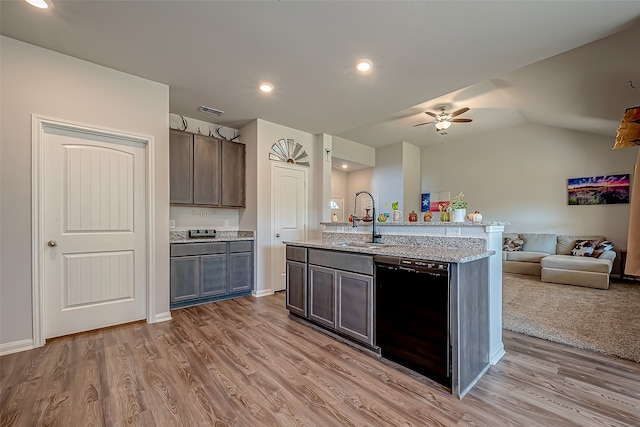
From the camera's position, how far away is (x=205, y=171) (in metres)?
4.09

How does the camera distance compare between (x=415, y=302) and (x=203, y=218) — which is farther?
(x=203, y=218)

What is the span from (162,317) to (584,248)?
737 cm

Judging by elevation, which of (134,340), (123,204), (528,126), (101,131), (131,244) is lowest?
(134,340)

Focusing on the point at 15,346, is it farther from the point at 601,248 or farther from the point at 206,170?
the point at 601,248

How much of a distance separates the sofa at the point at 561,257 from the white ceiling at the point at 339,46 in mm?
2560

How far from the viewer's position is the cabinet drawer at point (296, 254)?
10.3 ft

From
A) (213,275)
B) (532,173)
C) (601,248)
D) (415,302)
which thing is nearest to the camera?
(415,302)

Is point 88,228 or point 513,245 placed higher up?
point 88,228

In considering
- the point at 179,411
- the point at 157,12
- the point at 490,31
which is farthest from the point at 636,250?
the point at 157,12

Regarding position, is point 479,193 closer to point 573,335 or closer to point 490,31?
point 573,335

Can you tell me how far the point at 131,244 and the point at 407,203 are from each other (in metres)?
6.18

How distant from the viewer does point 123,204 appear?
307 cm

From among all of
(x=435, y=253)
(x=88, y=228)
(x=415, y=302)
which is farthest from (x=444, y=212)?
(x=88, y=228)

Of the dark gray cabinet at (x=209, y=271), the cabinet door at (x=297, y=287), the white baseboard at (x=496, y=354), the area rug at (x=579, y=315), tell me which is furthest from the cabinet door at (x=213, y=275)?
the area rug at (x=579, y=315)
